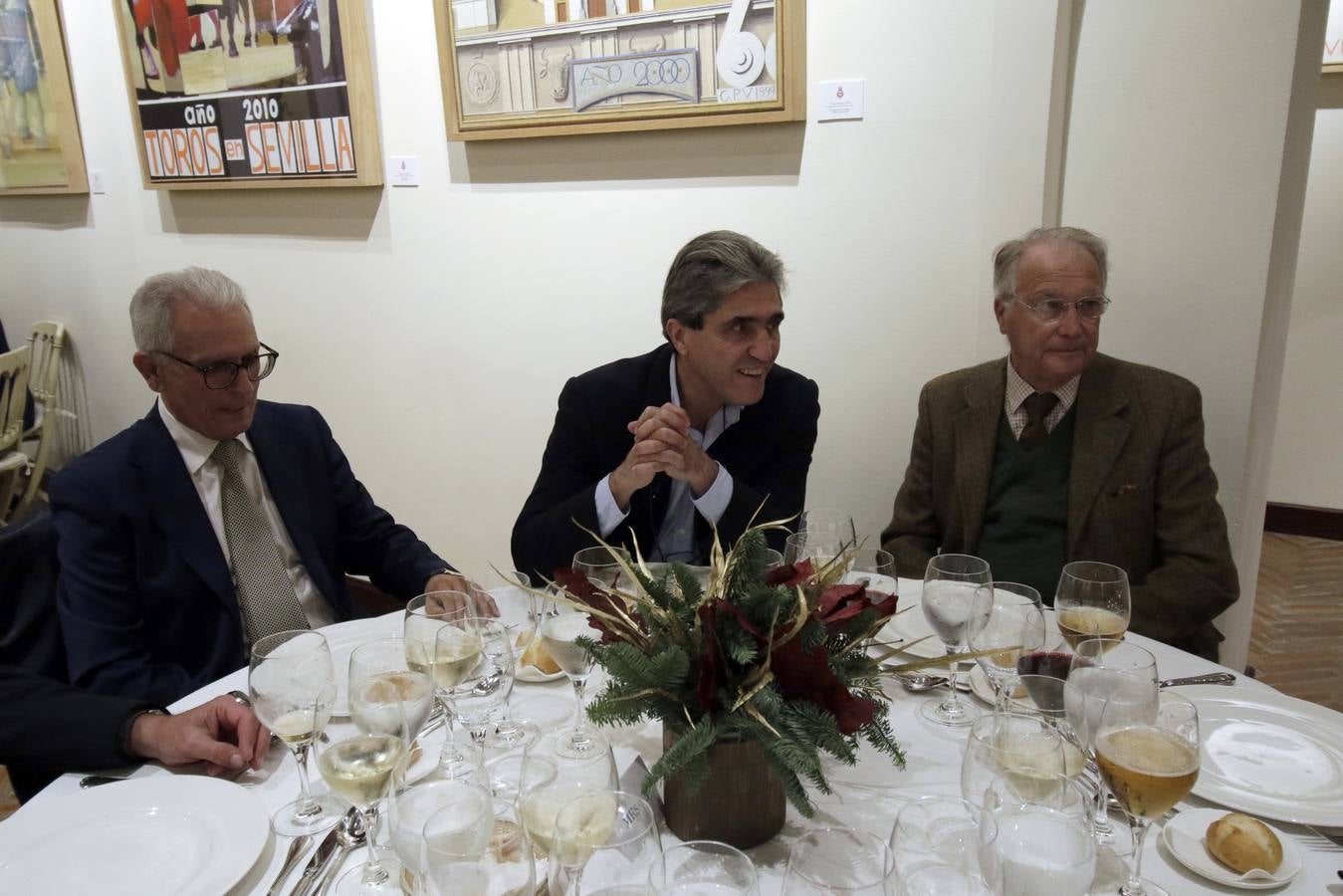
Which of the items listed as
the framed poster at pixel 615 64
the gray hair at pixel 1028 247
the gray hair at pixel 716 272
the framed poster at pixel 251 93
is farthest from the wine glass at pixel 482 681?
the framed poster at pixel 251 93

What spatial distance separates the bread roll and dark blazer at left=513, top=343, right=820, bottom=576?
1.16 m

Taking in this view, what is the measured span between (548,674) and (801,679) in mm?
535

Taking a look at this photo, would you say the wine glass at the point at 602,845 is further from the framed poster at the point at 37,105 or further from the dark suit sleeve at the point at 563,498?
the framed poster at the point at 37,105

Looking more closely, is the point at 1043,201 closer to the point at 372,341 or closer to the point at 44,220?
the point at 372,341

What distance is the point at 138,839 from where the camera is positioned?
1.02 m

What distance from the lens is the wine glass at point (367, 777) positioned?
94 cm

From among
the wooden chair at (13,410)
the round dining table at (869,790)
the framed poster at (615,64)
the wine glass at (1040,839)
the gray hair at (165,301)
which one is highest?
the framed poster at (615,64)

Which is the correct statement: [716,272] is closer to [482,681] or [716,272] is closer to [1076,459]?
[1076,459]

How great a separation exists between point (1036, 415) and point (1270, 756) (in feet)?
3.56

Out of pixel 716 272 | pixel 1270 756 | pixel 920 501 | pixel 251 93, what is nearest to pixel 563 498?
pixel 716 272

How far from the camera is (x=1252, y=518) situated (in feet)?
7.49

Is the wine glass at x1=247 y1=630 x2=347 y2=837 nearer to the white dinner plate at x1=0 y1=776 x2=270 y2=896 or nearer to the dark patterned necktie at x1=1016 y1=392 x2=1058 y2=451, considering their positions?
the white dinner plate at x1=0 y1=776 x2=270 y2=896

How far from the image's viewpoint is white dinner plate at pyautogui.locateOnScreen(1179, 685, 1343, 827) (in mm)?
1030

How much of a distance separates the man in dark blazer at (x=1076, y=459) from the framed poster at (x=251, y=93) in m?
2.15
